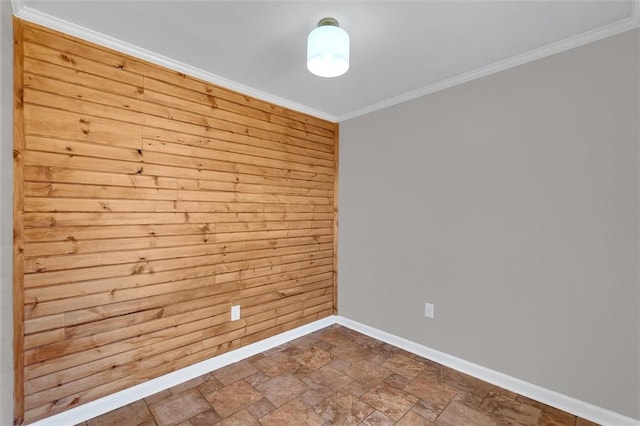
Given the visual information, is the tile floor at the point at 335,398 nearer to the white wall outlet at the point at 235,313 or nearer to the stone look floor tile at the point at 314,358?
the stone look floor tile at the point at 314,358

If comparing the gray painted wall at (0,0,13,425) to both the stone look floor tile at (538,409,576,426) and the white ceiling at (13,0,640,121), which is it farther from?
the stone look floor tile at (538,409,576,426)

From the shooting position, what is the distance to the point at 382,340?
2.83m

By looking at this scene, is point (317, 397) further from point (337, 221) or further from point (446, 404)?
point (337, 221)

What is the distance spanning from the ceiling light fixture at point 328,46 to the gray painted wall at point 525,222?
1.28 meters

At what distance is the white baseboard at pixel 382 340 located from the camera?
1696mm

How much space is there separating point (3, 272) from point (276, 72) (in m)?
2.01

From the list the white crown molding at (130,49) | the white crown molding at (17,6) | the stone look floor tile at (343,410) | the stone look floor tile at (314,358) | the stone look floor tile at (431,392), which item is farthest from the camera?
the stone look floor tile at (314,358)

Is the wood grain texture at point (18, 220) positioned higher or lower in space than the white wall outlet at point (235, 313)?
higher

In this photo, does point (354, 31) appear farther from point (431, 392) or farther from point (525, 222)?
point (431, 392)

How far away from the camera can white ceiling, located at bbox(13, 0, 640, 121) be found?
1539mm

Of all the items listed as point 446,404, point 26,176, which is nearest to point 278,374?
point 446,404

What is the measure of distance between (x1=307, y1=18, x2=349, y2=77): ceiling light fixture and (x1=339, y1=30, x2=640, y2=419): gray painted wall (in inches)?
50.4

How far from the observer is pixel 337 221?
132 inches

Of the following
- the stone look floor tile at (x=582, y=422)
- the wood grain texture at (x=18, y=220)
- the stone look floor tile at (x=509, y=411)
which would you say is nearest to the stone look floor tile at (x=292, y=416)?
the stone look floor tile at (x=509, y=411)
